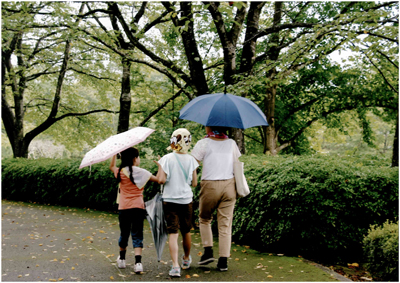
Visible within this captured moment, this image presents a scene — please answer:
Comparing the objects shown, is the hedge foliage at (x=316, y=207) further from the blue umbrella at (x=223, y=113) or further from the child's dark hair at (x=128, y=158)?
the child's dark hair at (x=128, y=158)

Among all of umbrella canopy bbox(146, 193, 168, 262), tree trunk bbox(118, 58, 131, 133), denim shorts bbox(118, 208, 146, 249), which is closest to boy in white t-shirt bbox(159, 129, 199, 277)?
umbrella canopy bbox(146, 193, 168, 262)

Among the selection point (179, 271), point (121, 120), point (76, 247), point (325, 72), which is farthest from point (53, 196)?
point (325, 72)

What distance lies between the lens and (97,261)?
18.7 feet

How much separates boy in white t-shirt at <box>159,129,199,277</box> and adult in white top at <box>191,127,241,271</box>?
0.61 feet

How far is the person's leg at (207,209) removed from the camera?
15.8ft

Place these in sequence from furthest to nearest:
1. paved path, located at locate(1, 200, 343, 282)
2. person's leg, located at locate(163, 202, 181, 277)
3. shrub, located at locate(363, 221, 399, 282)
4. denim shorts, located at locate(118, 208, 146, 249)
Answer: denim shorts, located at locate(118, 208, 146, 249) → paved path, located at locate(1, 200, 343, 282) → person's leg, located at locate(163, 202, 181, 277) → shrub, located at locate(363, 221, 399, 282)

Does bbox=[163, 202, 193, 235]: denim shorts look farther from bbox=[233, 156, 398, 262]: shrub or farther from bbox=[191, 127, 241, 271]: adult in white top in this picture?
bbox=[233, 156, 398, 262]: shrub

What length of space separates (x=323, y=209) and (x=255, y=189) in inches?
48.2

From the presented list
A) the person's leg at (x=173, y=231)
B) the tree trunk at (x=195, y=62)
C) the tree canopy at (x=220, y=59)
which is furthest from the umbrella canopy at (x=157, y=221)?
the tree trunk at (x=195, y=62)

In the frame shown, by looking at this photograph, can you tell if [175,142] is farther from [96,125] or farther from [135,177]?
[96,125]

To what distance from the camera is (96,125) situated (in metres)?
22.6

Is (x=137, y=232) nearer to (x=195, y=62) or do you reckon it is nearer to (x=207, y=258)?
(x=207, y=258)

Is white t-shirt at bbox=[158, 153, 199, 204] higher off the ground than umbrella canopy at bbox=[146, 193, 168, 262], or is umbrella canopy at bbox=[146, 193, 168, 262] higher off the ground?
white t-shirt at bbox=[158, 153, 199, 204]

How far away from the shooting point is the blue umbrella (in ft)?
15.6
